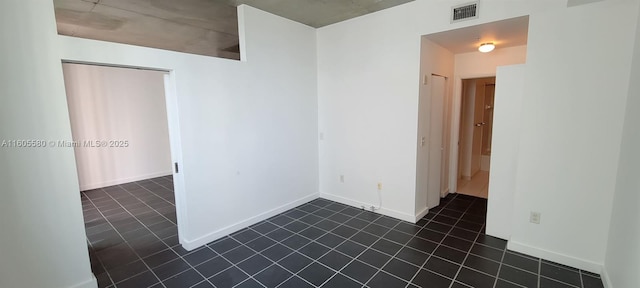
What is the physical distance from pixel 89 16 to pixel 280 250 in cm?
374

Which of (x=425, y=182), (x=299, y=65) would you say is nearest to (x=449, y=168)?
(x=425, y=182)

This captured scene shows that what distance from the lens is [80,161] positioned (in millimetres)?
5324

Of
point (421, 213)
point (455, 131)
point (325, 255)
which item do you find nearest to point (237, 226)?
point (325, 255)

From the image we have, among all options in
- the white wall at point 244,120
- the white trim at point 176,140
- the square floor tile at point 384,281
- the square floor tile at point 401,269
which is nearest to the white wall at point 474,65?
the white wall at point 244,120

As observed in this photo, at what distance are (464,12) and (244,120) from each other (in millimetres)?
2839

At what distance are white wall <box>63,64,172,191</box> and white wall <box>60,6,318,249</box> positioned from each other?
3.80m

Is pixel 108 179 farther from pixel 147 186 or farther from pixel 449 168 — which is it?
pixel 449 168

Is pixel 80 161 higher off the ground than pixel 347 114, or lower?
lower

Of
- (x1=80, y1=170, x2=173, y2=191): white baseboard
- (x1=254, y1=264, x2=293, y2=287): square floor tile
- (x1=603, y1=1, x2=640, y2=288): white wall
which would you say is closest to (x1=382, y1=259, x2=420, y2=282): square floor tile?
(x1=254, y1=264, x2=293, y2=287): square floor tile

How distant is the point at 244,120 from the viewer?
3516mm

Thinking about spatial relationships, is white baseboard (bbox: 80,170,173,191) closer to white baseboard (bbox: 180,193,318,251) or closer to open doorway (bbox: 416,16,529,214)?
white baseboard (bbox: 180,193,318,251)

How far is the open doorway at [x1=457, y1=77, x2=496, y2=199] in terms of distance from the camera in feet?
17.2

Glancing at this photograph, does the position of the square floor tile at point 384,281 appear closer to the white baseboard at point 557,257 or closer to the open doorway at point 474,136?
the white baseboard at point 557,257

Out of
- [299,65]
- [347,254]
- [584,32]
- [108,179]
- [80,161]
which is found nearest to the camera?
[584,32]
